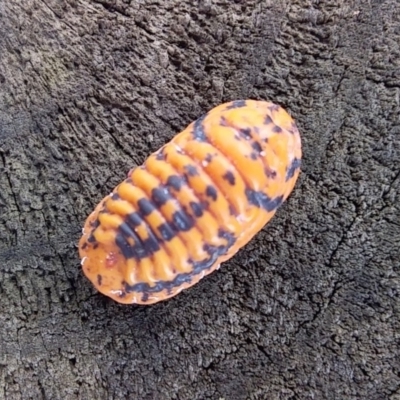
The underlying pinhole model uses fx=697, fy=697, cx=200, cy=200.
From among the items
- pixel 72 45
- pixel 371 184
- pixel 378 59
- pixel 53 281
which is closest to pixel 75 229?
pixel 53 281

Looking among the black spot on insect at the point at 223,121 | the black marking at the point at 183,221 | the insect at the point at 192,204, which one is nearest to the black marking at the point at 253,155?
the insect at the point at 192,204

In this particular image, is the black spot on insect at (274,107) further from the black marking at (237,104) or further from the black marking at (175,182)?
the black marking at (175,182)

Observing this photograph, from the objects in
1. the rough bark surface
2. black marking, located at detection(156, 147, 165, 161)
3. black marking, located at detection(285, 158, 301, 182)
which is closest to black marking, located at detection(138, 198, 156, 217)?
black marking, located at detection(156, 147, 165, 161)

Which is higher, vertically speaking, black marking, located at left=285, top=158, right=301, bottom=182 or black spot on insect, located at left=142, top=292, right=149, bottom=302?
black marking, located at left=285, top=158, right=301, bottom=182

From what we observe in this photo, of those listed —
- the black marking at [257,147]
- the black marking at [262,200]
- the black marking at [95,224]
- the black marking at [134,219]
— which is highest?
the black marking at [257,147]

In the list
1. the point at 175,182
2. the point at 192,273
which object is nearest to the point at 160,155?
the point at 175,182

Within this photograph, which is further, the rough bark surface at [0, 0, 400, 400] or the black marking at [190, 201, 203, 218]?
the rough bark surface at [0, 0, 400, 400]

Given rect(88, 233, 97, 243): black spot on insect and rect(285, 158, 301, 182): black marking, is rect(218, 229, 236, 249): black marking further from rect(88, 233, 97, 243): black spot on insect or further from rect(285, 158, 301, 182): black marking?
rect(88, 233, 97, 243): black spot on insect
